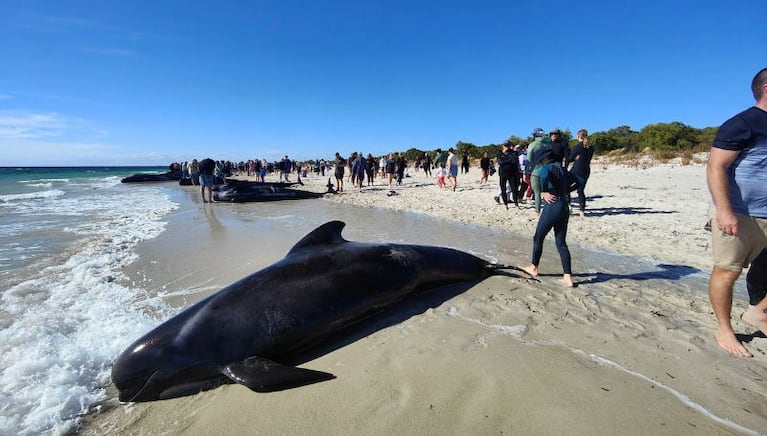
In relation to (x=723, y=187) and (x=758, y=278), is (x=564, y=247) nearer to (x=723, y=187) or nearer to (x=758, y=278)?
(x=758, y=278)

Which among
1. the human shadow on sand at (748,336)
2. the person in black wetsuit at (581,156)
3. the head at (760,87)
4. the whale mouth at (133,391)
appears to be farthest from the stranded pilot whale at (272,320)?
the person in black wetsuit at (581,156)

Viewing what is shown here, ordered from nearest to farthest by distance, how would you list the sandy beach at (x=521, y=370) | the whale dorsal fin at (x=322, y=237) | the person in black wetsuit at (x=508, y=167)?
1. the sandy beach at (x=521, y=370)
2. the whale dorsal fin at (x=322, y=237)
3. the person in black wetsuit at (x=508, y=167)

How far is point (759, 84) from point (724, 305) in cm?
192

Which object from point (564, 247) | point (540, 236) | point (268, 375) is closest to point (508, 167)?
point (540, 236)

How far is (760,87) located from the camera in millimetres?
3172

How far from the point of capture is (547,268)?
5.95 metres

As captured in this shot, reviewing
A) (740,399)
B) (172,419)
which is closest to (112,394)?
(172,419)

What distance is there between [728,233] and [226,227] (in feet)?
34.3

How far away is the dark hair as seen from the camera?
316 cm

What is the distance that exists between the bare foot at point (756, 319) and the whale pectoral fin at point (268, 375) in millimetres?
4031

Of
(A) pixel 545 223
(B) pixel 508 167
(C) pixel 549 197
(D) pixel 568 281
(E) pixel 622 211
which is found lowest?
(D) pixel 568 281

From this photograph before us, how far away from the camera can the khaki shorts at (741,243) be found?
3.19 meters

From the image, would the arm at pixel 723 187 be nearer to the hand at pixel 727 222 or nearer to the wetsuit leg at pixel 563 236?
the hand at pixel 727 222

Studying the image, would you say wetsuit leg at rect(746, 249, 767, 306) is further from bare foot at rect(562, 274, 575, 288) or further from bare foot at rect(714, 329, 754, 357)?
bare foot at rect(562, 274, 575, 288)
